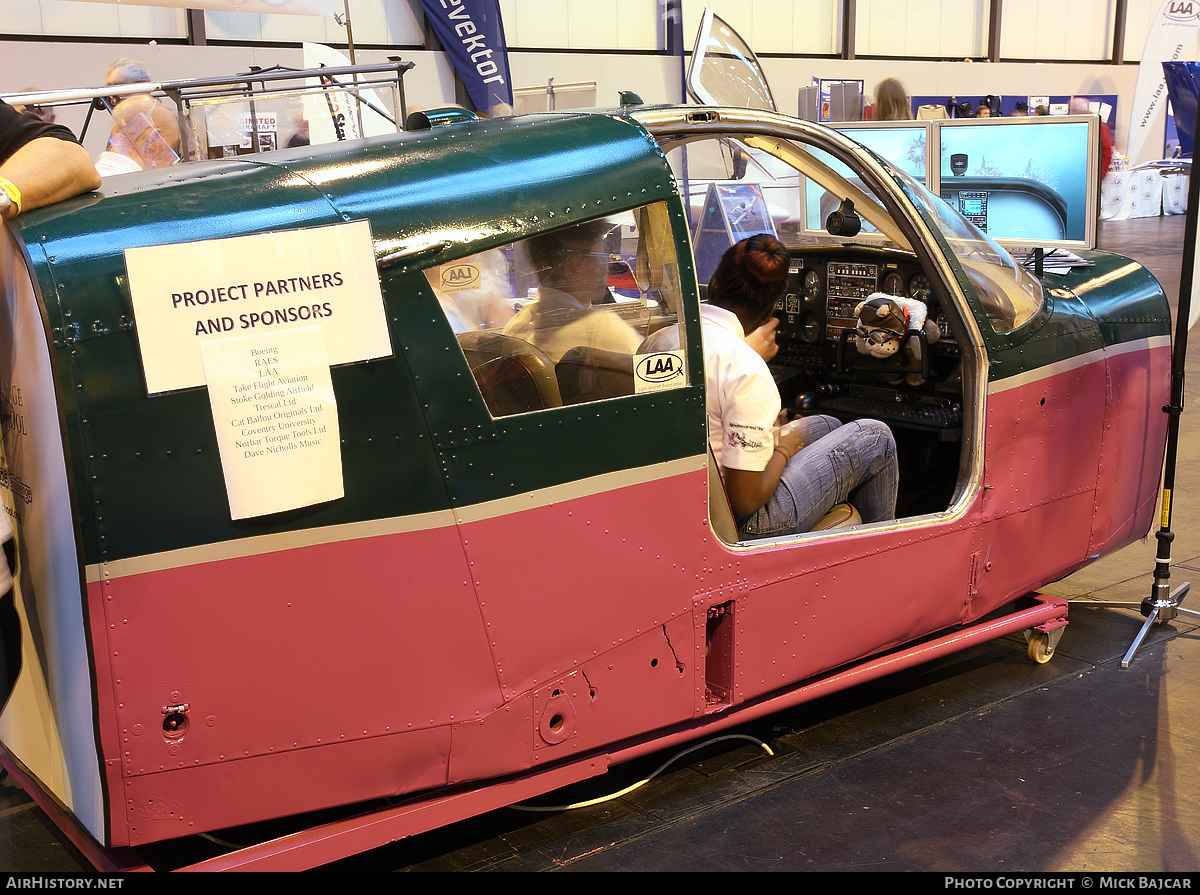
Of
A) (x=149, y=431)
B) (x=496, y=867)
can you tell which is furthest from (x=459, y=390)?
(x=496, y=867)

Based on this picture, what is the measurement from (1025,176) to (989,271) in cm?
361

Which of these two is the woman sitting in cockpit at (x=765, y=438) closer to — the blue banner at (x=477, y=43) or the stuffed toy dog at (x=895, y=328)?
the stuffed toy dog at (x=895, y=328)

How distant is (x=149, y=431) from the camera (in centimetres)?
225

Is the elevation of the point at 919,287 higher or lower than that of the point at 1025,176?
lower

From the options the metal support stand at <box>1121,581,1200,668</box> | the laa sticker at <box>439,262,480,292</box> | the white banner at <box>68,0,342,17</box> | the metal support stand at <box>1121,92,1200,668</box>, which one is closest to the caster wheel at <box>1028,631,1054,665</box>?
the metal support stand at <box>1121,92,1200,668</box>

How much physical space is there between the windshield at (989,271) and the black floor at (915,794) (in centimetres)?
135

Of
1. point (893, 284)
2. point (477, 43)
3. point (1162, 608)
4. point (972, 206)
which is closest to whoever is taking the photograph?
point (1162, 608)

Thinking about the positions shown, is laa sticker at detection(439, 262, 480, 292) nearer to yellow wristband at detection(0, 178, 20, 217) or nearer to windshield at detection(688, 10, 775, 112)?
yellow wristband at detection(0, 178, 20, 217)

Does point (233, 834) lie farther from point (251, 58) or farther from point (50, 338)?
point (251, 58)

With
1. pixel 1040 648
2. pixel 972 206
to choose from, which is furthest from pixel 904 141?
pixel 1040 648

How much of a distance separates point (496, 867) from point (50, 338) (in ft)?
5.64

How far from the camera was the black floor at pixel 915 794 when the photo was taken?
2.93 metres

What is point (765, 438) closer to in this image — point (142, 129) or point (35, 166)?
point (35, 166)

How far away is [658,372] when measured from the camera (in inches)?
113
